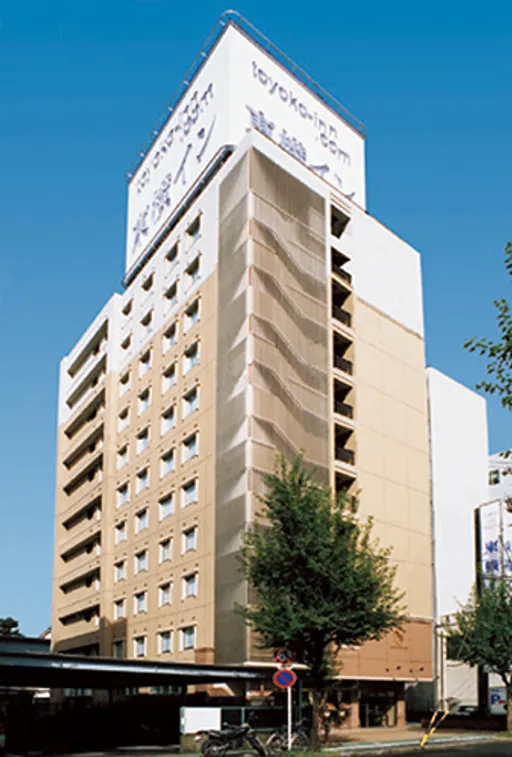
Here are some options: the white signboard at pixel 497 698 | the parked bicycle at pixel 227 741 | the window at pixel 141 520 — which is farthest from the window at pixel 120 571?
the parked bicycle at pixel 227 741

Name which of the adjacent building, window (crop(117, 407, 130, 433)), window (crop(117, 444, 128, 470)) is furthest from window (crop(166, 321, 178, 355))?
the adjacent building

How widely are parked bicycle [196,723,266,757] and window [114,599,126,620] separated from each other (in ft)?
117

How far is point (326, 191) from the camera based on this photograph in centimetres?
6078

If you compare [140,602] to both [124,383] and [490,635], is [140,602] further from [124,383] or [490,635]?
[490,635]

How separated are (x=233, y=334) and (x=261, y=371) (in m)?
3.17

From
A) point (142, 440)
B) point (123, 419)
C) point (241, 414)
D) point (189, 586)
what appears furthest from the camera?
point (123, 419)

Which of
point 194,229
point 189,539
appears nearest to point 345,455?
point 189,539

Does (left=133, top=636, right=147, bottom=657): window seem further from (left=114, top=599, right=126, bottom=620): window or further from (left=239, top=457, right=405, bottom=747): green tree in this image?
(left=239, top=457, right=405, bottom=747): green tree

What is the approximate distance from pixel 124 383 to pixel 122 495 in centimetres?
869

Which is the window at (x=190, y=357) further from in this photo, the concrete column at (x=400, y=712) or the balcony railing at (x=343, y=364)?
the concrete column at (x=400, y=712)

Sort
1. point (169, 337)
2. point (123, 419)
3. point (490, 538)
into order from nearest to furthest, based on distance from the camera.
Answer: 1. point (169, 337)
2. point (490, 538)
3. point (123, 419)

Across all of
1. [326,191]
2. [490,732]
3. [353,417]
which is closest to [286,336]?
[353,417]

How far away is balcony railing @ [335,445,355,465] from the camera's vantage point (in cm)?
5759

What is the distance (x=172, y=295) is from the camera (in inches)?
2586
